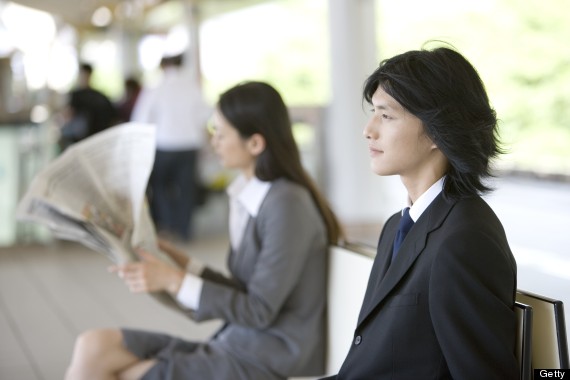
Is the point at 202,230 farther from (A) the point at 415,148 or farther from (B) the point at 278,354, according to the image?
(A) the point at 415,148

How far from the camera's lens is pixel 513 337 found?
144 cm

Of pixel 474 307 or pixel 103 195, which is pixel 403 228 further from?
pixel 103 195

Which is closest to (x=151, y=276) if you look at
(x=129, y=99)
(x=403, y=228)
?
(x=403, y=228)

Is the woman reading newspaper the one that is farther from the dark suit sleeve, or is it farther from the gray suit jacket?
the dark suit sleeve

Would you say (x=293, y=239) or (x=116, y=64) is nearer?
(x=293, y=239)

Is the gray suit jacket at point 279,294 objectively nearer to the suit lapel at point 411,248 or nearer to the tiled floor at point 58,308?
the suit lapel at point 411,248

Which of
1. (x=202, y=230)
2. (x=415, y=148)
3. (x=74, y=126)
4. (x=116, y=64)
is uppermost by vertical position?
(x=116, y=64)

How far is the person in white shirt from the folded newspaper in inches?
193

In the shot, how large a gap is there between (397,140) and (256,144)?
2.81ft

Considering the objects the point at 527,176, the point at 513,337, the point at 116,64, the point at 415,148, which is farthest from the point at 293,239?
the point at 116,64

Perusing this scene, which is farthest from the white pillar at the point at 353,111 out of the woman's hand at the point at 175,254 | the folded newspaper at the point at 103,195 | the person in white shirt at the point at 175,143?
the folded newspaper at the point at 103,195

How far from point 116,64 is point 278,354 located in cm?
1923

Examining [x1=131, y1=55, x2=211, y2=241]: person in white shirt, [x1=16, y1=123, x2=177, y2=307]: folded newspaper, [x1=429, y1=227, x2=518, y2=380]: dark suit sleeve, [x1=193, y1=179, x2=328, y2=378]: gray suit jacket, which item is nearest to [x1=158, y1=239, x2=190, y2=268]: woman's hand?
[x1=16, y1=123, x2=177, y2=307]: folded newspaper

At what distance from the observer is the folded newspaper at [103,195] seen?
230 centimetres
